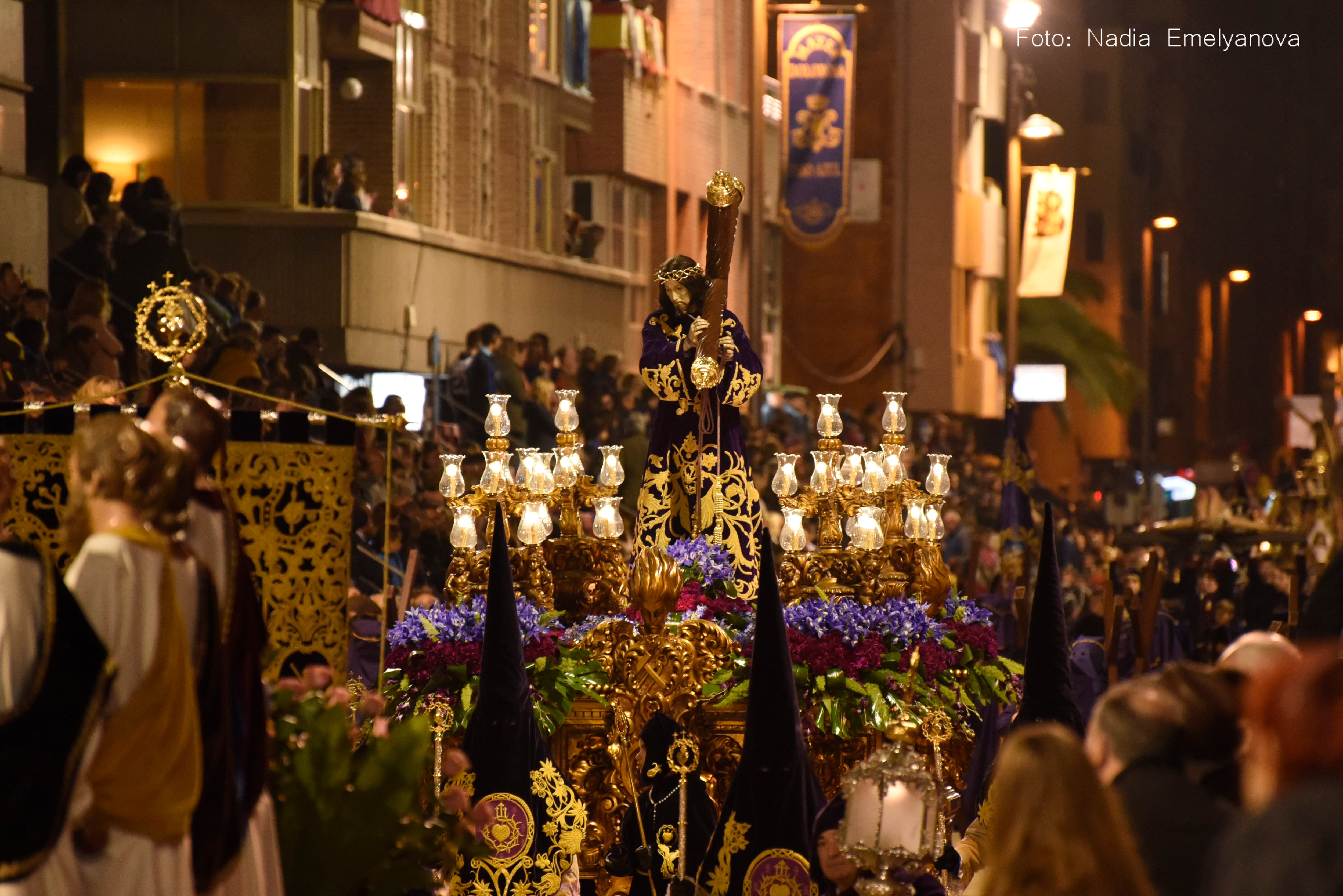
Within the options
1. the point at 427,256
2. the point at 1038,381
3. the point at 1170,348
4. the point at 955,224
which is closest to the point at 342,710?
the point at 427,256

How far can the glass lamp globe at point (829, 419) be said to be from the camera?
10266 mm

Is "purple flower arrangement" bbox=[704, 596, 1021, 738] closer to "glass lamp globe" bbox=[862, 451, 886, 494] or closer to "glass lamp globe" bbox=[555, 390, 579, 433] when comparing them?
"glass lamp globe" bbox=[862, 451, 886, 494]

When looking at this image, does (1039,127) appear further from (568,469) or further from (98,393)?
(98,393)

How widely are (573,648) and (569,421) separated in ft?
4.90

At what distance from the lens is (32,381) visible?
41.9ft

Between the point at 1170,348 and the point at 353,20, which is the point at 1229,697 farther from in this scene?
the point at 1170,348

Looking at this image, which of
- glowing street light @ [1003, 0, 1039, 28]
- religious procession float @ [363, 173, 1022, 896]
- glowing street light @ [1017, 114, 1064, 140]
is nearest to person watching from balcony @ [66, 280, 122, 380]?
religious procession float @ [363, 173, 1022, 896]

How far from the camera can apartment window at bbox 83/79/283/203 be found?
1619cm

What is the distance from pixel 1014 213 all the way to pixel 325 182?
15.2 metres

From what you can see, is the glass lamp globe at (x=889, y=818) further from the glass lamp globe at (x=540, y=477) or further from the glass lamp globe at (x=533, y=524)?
the glass lamp globe at (x=540, y=477)

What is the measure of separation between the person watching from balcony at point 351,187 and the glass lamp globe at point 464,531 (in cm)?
837

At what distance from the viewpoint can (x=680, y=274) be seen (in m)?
10.5

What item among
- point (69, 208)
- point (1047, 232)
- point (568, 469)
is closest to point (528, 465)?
point (568, 469)

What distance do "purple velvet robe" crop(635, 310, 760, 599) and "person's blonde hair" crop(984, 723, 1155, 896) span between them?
6134mm
